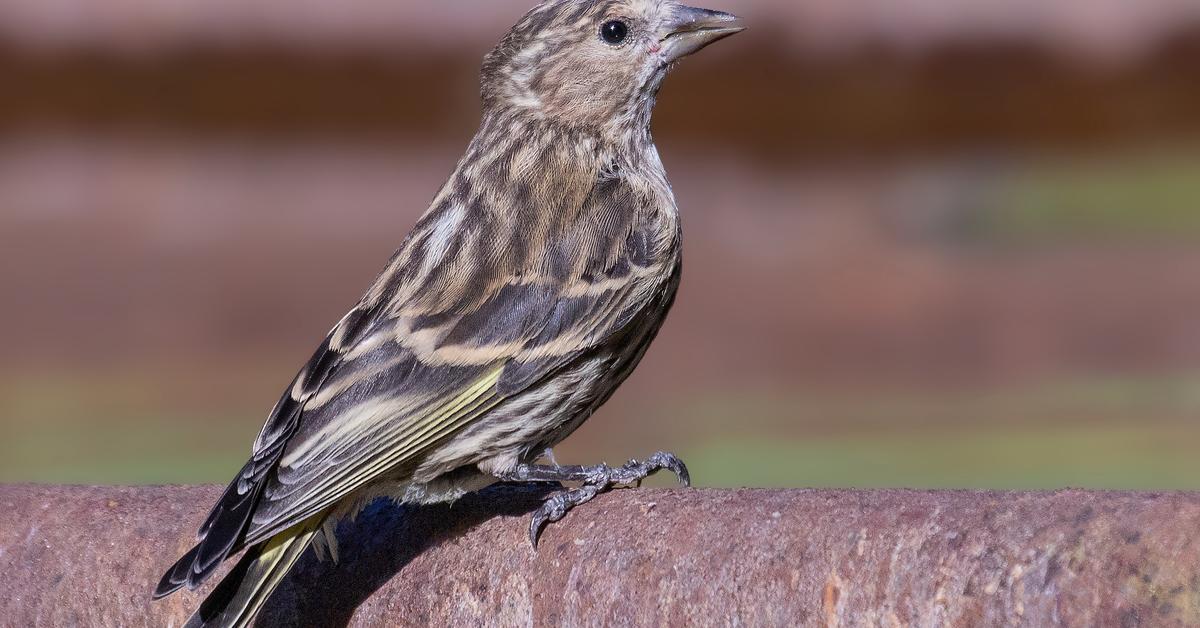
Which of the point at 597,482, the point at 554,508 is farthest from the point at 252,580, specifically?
the point at 597,482

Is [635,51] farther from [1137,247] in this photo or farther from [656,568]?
[1137,247]

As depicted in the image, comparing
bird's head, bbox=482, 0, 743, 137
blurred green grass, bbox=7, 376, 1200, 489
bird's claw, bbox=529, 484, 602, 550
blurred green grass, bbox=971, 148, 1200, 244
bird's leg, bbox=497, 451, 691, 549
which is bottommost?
bird's claw, bbox=529, 484, 602, 550

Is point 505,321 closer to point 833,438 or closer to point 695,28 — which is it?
point 695,28

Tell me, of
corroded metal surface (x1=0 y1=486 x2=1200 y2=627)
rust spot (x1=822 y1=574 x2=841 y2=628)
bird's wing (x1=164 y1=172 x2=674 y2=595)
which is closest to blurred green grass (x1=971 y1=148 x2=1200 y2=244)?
bird's wing (x1=164 y1=172 x2=674 y2=595)

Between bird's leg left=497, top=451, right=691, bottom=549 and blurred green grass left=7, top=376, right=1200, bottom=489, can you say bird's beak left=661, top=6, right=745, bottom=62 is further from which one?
blurred green grass left=7, top=376, right=1200, bottom=489

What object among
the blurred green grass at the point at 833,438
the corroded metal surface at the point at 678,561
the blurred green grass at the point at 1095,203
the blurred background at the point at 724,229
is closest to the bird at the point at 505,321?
the corroded metal surface at the point at 678,561

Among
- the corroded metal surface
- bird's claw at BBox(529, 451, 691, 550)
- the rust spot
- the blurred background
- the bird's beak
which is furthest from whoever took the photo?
the blurred background

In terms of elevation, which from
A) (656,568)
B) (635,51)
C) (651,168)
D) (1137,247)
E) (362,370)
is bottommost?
(656,568)

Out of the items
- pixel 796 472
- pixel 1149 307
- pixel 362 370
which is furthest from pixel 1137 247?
pixel 362 370
